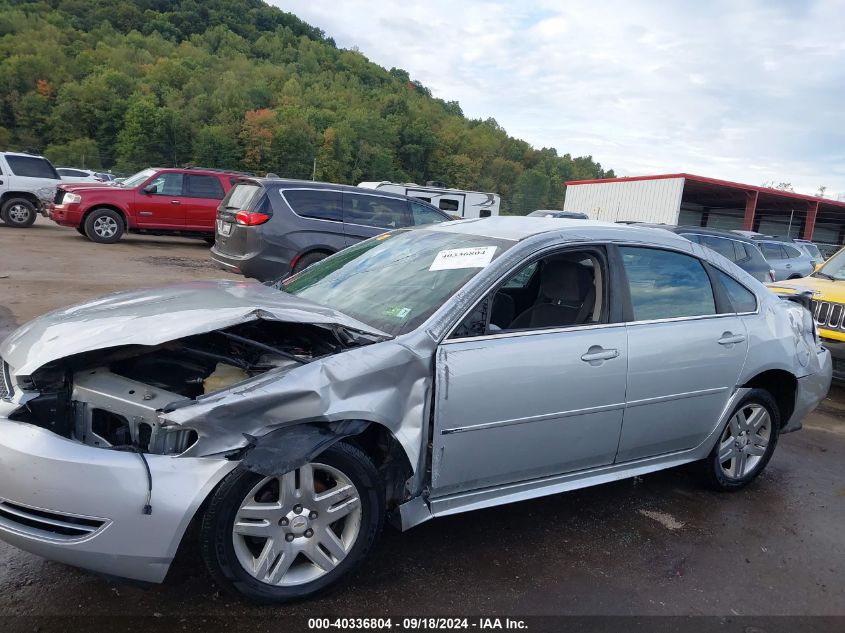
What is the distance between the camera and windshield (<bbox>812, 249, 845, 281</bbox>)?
762 cm

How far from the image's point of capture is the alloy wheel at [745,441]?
4.09 metres

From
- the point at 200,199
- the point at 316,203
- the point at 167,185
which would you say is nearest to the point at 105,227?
the point at 167,185

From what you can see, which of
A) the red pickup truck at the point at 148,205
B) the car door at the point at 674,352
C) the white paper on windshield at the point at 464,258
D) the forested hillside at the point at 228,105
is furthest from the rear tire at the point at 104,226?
the forested hillside at the point at 228,105

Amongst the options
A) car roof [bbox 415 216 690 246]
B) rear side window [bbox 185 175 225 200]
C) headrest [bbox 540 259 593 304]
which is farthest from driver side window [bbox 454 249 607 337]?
rear side window [bbox 185 175 225 200]

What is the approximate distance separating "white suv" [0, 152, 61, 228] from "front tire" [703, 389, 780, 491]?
16612mm

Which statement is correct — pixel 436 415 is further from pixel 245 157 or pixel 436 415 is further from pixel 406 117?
pixel 406 117

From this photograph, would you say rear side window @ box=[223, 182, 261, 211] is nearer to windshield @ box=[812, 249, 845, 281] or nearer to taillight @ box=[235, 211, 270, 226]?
taillight @ box=[235, 211, 270, 226]

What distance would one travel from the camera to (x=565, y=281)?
12.6ft

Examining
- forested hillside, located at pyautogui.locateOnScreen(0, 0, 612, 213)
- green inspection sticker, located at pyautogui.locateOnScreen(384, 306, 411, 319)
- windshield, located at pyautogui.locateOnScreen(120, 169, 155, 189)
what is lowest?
green inspection sticker, located at pyautogui.locateOnScreen(384, 306, 411, 319)

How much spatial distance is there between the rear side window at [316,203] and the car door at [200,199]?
6.75m

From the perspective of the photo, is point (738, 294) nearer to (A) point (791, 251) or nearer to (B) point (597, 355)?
(B) point (597, 355)

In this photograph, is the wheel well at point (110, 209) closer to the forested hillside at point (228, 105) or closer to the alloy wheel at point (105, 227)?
the alloy wheel at point (105, 227)

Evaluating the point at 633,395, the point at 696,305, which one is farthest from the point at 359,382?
the point at 696,305

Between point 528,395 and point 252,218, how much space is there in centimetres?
666
